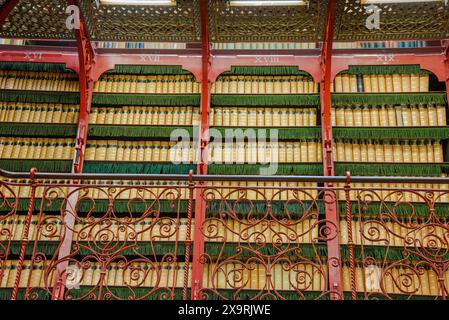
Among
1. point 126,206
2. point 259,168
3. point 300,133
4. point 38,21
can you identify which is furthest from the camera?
point 300,133

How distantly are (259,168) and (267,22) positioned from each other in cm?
139

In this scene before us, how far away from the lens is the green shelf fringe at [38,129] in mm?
4891

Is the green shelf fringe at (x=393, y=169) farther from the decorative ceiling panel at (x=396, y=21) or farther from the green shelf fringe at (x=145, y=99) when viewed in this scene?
the green shelf fringe at (x=145, y=99)

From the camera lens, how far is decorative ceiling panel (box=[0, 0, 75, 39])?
14.2 feet

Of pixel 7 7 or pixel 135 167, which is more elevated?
pixel 7 7

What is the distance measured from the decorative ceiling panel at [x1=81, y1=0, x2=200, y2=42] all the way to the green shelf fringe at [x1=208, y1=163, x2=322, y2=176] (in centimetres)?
130

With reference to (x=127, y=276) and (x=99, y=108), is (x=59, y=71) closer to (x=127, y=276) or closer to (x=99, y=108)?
(x=99, y=108)

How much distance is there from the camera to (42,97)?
5.02 meters

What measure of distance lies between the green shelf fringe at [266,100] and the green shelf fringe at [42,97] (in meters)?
1.49

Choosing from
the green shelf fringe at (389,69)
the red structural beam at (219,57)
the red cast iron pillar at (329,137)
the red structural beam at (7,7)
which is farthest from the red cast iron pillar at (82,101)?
the green shelf fringe at (389,69)

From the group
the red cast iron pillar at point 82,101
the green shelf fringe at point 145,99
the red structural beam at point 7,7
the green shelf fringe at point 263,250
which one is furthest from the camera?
the green shelf fringe at point 145,99

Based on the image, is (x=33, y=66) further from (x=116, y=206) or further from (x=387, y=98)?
(x=387, y=98)

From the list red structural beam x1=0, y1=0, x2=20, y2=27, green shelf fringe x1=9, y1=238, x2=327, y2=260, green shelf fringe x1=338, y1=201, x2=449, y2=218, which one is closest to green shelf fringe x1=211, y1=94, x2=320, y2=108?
green shelf fringe x1=338, y1=201, x2=449, y2=218

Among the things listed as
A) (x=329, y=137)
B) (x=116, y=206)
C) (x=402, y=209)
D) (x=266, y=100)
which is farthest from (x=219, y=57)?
(x=402, y=209)
